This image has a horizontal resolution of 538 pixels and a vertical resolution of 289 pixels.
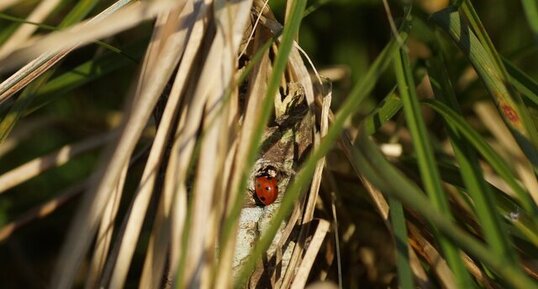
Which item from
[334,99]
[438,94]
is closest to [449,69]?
[334,99]

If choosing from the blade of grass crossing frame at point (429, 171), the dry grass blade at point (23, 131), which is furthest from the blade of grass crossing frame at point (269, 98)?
the dry grass blade at point (23, 131)

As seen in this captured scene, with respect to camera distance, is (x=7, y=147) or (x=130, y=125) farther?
(x=7, y=147)

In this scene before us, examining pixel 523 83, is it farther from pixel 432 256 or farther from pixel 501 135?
pixel 501 135

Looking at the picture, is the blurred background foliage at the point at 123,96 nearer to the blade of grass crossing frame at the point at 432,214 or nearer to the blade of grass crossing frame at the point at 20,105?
the blade of grass crossing frame at the point at 20,105

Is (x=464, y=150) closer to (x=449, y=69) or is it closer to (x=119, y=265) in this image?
(x=119, y=265)

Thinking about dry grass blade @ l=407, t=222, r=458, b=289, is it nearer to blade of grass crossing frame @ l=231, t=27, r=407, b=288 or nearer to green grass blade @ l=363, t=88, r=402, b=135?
green grass blade @ l=363, t=88, r=402, b=135

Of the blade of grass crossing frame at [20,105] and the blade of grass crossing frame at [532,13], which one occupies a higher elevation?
the blade of grass crossing frame at [20,105]

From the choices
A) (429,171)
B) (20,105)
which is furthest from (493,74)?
(20,105)
